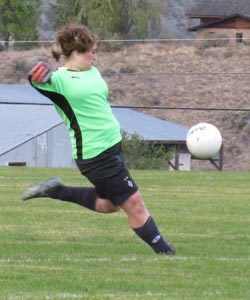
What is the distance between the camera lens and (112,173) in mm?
9508

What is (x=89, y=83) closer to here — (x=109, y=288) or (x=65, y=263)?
(x=65, y=263)

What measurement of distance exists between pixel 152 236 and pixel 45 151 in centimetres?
3145

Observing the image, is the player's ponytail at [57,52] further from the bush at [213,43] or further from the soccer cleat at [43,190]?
the bush at [213,43]

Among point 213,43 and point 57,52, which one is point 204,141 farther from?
point 213,43

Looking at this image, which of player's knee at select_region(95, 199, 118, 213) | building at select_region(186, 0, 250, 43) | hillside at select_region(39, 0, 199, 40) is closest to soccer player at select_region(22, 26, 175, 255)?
player's knee at select_region(95, 199, 118, 213)

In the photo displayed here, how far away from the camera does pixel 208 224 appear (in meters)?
13.1

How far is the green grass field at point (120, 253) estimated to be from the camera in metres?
8.06

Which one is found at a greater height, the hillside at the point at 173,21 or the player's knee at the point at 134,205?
the player's knee at the point at 134,205

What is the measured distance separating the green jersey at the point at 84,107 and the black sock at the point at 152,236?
71 centimetres

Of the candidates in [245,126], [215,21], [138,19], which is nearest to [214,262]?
[245,126]

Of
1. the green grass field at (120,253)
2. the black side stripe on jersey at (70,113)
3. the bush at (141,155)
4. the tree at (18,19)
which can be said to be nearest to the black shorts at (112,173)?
the black side stripe on jersey at (70,113)

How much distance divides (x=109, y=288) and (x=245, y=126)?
155 ft

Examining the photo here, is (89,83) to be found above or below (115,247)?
above

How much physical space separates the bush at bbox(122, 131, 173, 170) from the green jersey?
76.8 ft
